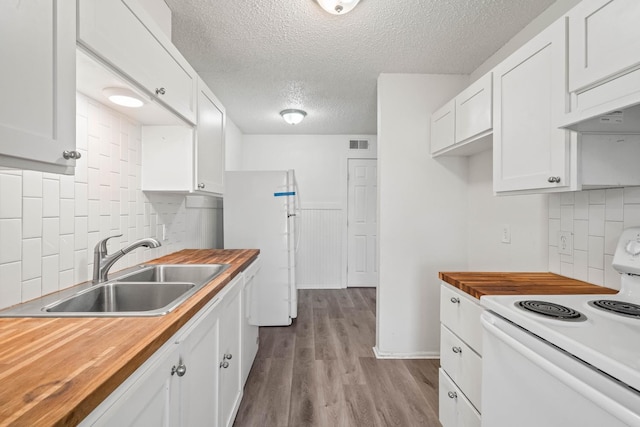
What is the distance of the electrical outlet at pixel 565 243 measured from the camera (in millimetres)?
1596

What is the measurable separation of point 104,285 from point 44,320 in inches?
18.4

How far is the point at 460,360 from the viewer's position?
1.52 metres

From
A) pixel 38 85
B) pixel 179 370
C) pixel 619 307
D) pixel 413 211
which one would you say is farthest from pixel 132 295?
pixel 413 211

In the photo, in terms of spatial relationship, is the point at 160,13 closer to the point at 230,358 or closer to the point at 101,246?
the point at 101,246

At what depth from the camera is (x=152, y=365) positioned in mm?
814

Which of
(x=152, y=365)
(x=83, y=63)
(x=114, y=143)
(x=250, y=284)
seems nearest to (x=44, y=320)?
(x=152, y=365)

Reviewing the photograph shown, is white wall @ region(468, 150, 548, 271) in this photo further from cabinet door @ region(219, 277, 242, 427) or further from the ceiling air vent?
the ceiling air vent

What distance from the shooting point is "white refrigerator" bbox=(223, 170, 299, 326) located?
3.19m

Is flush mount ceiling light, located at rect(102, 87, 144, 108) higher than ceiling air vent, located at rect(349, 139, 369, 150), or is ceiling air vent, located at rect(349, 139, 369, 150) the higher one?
ceiling air vent, located at rect(349, 139, 369, 150)

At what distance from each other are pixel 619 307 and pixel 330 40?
2.08 metres

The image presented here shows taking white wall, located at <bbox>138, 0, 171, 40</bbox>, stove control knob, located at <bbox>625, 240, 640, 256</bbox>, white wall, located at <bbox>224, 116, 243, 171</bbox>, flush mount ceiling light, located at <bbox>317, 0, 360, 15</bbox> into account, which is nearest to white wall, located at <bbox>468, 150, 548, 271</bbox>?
stove control knob, located at <bbox>625, 240, 640, 256</bbox>

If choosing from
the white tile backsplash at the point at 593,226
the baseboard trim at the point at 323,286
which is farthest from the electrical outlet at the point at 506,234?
the baseboard trim at the point at 323,286

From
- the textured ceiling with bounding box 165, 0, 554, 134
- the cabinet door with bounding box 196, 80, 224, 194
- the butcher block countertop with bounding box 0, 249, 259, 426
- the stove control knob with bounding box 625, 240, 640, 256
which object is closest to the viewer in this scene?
the butcher block countertop with bounding box 0, 249, 259, 426

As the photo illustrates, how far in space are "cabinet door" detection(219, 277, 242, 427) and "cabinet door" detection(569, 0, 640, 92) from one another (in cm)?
178
